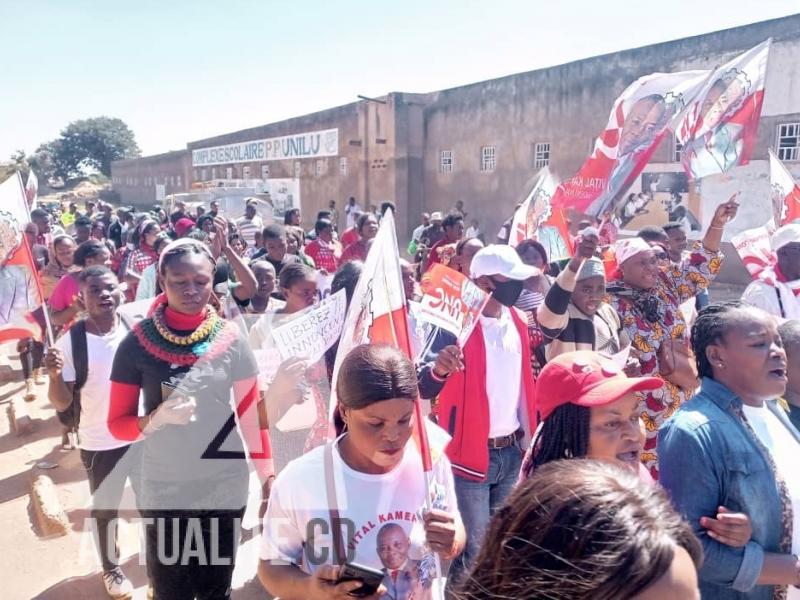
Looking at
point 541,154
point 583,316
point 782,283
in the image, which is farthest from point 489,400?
point 541,154

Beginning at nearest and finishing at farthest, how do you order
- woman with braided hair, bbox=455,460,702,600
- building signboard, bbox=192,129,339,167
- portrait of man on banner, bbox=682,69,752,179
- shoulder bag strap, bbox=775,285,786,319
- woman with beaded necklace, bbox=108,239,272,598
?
woman with braided hair, bbox=455,460,702,600, woman with beaded necklace, bbox=108,239,272,598, shoulder bag strap, bbox=775,285,786,319, portrait of man on banner, bbox=682,69,752,179, building signboard, bbox=192,129,339,167

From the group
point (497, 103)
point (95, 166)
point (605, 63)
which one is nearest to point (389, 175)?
point (497, 103)

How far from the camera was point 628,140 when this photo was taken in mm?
5312

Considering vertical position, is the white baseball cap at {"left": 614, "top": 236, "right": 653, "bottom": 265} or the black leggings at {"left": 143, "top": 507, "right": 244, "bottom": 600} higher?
the white baseball cap at {"left": 614, "top": 236, "right": 653, "bottom": 265}

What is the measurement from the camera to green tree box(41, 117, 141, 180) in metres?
66.1

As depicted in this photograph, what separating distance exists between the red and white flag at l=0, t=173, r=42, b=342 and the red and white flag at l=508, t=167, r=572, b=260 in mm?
3763

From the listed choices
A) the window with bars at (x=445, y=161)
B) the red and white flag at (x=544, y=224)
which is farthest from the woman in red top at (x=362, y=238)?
the window with bars at (x=445, y=161)

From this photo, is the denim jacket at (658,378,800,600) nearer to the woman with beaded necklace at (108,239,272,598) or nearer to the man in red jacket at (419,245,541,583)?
the man in red jacket at (419,245,541,583)

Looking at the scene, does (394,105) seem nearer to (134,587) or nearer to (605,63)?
(605,63)

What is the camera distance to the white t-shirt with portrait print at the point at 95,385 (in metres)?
3.21

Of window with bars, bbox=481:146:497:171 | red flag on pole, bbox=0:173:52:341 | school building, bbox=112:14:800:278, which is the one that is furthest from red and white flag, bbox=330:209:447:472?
window with bars, bbox=481:146:497:171

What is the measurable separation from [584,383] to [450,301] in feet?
2.65

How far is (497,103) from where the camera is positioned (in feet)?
60.3

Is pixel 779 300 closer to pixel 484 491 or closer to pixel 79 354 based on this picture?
pixel 484 491
